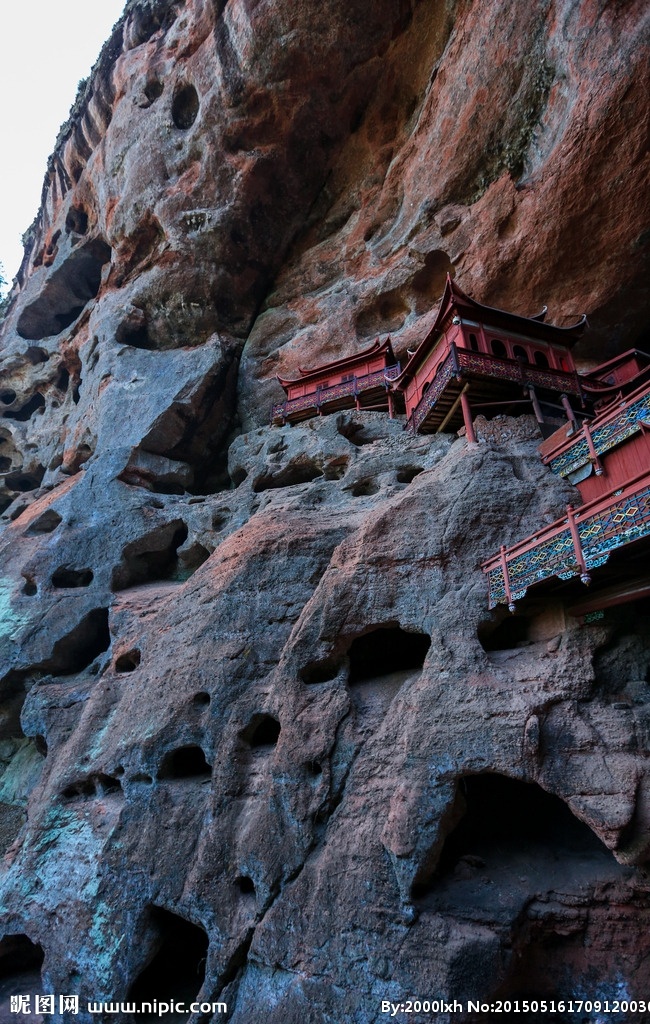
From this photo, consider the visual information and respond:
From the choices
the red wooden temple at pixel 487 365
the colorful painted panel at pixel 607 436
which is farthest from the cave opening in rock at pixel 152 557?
the colorful painted panel at pixel 607 436

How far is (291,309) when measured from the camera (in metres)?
24.0

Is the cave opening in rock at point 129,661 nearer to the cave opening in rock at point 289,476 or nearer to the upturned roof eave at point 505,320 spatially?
the cave opening in rock at point 289,476

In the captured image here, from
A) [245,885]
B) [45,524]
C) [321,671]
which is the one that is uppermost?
[45,524]

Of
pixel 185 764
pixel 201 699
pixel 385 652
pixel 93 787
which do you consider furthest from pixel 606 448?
pixel 93 787

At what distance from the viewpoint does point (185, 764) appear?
1166 centimetres

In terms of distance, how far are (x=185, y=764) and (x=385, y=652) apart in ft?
16.5

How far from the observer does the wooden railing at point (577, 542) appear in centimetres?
654

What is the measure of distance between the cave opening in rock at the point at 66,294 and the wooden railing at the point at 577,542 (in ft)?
94.3

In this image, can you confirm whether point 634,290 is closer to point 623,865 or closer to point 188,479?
point 623,865

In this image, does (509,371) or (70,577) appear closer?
(509,371)

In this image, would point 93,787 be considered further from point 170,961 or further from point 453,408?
point 453,408

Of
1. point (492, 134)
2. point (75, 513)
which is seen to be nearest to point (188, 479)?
point (75, 513)

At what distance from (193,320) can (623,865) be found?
23748 millimetres

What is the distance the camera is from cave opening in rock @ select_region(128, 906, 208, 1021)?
951 cm
